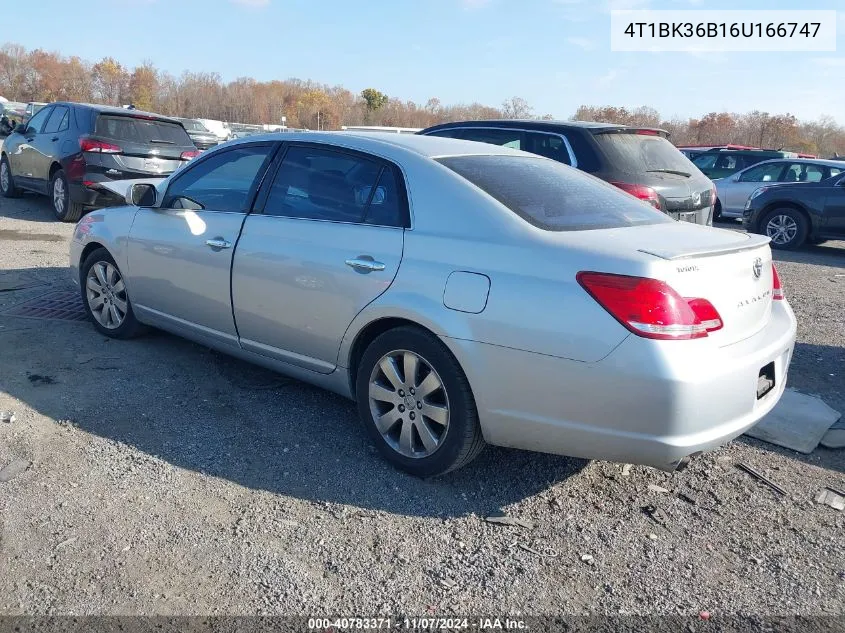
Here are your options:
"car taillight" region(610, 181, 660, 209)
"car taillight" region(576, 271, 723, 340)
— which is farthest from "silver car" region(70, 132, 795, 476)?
"car taillight" region(610, 181, 660, 209)

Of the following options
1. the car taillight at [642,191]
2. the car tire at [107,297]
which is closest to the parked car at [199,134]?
the car tire at [107,297]

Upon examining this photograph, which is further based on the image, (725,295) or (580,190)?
(580,190)

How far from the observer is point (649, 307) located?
2.87 m

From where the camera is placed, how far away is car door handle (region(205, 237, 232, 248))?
433 cm

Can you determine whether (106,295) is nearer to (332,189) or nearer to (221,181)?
(221,181)

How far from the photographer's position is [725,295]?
3098 millimetres

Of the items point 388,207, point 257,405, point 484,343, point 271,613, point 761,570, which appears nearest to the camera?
point 271,613

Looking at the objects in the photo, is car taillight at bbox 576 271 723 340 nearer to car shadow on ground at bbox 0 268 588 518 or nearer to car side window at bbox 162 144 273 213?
car shadow on ground at bbox 0 268 588 518

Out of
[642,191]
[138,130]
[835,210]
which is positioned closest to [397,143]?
[642,191]

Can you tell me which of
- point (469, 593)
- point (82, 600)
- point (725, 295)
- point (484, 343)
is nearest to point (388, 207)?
point (484, 343)

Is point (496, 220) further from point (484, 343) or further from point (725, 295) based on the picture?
point (725, 295)

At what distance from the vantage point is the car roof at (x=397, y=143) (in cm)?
394

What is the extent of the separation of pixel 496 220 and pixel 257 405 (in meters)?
1.92

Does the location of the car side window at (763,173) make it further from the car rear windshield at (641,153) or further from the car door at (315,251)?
the car door at (315,251)
